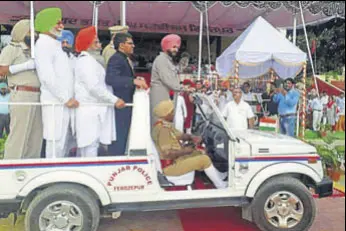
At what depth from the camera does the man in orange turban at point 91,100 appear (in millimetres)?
3275

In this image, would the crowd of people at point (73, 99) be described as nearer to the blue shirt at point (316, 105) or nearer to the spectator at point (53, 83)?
the spectator at point (53, 83)

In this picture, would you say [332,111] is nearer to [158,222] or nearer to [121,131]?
[158,222]

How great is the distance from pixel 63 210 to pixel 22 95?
3.28 ft

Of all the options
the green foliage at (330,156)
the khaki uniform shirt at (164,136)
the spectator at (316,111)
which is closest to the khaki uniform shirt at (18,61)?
the khaki uniform shirt at (164,136)

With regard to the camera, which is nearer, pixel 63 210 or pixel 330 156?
pixel 63 210

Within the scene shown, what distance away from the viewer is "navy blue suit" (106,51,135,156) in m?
3.34

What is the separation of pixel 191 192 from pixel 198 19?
9.76 meters

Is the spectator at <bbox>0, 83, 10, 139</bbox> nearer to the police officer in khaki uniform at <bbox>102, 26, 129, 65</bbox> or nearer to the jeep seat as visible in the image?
the police officer in khaki uniform at <bbox>102, 26, 129, 65</bbox>

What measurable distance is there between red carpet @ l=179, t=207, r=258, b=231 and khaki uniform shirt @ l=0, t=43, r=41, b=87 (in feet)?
6.26

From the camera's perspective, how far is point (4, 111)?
3.16 metres

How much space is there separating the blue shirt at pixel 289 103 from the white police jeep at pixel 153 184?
3718mm

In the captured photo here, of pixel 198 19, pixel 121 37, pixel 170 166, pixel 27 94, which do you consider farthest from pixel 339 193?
pixel 198 19

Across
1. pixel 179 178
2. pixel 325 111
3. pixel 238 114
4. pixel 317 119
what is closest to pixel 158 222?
pixel 179 178

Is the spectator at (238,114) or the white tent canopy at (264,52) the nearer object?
the spectator at (238,114)
